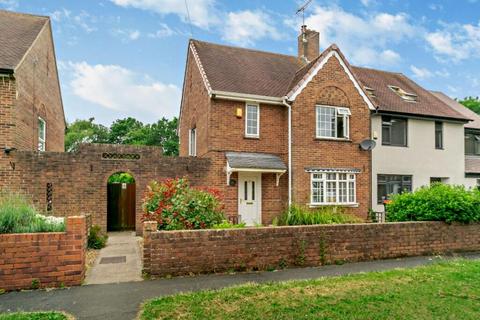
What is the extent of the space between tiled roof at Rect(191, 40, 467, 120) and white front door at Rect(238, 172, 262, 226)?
3624 millimetres

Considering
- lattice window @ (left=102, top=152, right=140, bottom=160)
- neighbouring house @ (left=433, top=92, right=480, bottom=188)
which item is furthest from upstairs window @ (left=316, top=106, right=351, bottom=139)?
neighbouring house @ (left=433, top=92, right=480, bottom=188)

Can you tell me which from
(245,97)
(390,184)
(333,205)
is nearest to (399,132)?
(390,184)

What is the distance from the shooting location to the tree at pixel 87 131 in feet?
140

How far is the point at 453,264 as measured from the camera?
810 centimetres

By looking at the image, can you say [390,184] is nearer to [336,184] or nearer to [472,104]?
[336,184]

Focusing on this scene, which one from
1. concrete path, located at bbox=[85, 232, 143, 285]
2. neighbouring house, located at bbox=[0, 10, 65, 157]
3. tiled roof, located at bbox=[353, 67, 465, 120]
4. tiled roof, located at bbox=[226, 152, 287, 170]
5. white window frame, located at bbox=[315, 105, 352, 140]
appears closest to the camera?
concrete path, located at bbox=[85, 232, 143, 285]

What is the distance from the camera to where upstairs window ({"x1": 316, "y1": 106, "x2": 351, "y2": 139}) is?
50.6 feet

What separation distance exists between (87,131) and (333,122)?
36154 mm

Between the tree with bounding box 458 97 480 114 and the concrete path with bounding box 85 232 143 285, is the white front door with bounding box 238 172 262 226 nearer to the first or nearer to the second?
the concrete path with bounding box 85 232 143 285

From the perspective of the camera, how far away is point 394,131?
17.8m

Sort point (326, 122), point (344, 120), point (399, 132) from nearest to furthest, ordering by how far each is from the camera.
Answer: point (326, 122) → point (344, 120) → point (399, 132)

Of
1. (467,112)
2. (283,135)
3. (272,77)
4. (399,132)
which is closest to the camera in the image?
(283,135)

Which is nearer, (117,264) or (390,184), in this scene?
(117,264)

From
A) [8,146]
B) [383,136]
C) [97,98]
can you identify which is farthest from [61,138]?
[383,136]
